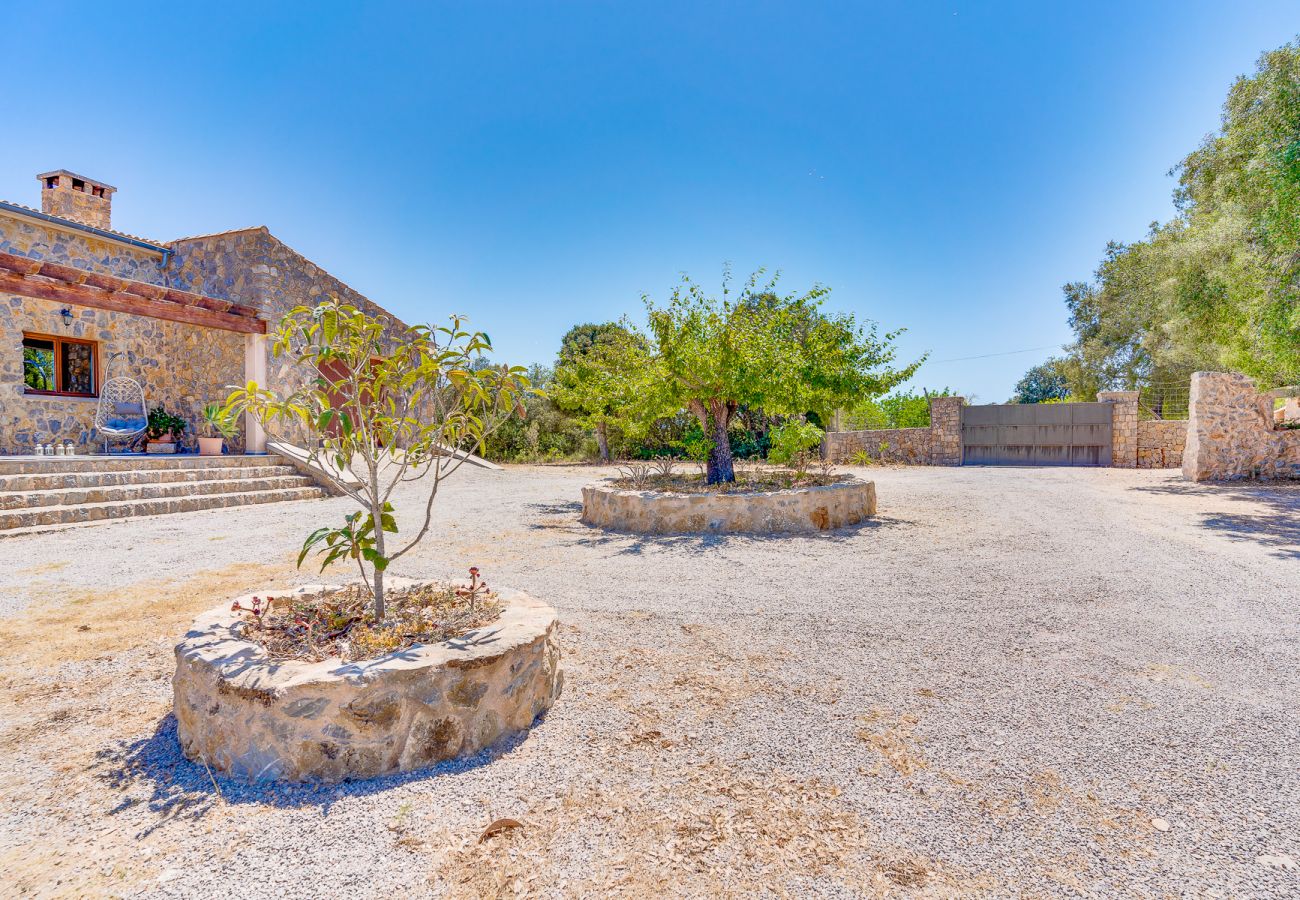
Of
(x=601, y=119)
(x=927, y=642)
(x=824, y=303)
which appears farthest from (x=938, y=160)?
(x=927, y=642)

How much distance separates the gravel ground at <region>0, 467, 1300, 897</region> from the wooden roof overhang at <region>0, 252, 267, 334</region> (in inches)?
243

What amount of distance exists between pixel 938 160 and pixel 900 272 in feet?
15.1

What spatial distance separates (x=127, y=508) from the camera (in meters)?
7.16

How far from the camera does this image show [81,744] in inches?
86.5

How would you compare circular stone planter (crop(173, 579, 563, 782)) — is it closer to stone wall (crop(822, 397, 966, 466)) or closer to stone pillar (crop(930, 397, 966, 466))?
stone wall (crop(822, 397, 966, 466))

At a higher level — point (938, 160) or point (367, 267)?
point (938, 160)

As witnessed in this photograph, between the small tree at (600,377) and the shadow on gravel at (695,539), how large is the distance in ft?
6.08

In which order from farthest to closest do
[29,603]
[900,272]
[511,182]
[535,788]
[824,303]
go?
[900,272]
[511,182]
[824,303]
[29,603]
[535,788]

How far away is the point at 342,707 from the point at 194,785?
57 cm

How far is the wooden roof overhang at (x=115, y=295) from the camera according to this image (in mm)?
8055

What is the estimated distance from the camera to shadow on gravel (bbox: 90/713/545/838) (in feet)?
6.00

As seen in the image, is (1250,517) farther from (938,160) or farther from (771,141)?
(771,141)

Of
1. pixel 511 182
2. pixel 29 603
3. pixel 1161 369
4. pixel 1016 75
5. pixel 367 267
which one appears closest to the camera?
pixel 29 603

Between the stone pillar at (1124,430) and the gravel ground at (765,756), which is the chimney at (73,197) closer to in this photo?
the gravel ground at (765,756)
